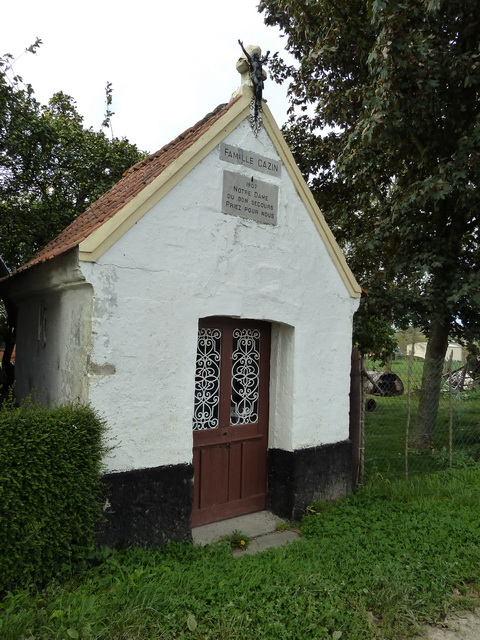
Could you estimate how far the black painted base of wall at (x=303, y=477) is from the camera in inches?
231

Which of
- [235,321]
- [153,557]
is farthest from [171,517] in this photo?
[235,321]

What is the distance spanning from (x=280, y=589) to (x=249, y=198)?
3865 millimetres

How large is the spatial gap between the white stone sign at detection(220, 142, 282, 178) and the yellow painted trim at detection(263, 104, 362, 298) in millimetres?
169

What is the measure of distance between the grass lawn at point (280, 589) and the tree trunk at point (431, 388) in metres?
3.94

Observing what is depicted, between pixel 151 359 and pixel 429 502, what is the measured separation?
397cm

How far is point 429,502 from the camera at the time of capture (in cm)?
607

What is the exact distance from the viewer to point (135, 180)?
19.2ft

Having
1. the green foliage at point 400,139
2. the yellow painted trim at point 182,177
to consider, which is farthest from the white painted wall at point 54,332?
the green foliage at point 400,139

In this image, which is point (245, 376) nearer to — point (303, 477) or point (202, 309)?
point (202, 309)

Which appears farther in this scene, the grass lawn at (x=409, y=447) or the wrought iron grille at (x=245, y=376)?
the grass lawn at (x=409, y=447)

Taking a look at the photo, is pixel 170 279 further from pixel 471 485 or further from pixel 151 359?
pixel 471 485

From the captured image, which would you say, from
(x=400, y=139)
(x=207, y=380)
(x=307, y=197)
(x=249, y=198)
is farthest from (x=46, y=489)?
(x=400, y=139)

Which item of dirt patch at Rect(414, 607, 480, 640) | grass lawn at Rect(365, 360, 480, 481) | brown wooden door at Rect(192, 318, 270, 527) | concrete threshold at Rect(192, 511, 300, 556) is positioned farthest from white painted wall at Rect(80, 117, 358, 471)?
dirt patch at Rect(414, 607, 480, 640)

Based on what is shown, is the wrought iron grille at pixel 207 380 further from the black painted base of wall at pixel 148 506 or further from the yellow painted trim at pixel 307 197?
the yellow painted trim at pixel 307 197
